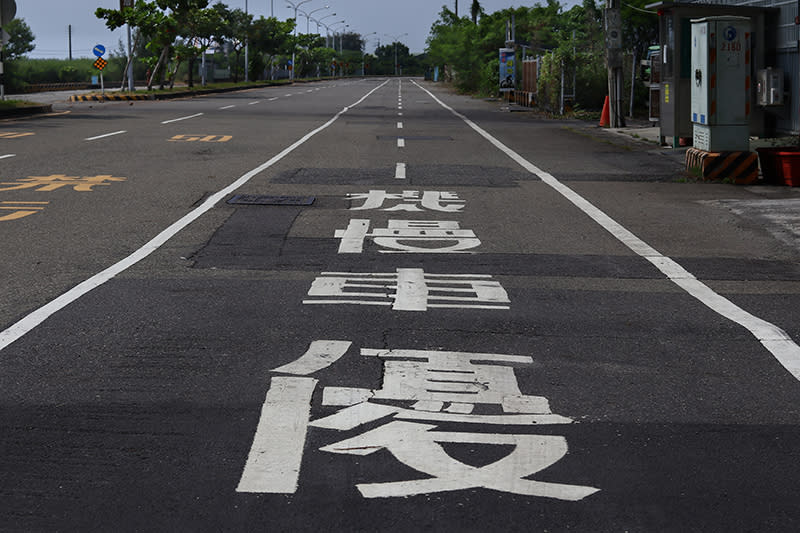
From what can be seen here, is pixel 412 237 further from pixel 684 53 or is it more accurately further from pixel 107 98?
pixel 107 98

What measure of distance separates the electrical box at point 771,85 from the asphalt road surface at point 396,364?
257 inches

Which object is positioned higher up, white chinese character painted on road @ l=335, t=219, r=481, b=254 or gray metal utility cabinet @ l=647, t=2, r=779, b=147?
gray metal utility cabinet @ l=647, t=2, r=779, b=147

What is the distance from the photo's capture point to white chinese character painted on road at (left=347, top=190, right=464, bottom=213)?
10.9 metres

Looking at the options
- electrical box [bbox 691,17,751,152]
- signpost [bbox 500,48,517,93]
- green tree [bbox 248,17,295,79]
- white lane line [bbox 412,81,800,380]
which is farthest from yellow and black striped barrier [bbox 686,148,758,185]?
green tree [bbox 248,17,295,79]

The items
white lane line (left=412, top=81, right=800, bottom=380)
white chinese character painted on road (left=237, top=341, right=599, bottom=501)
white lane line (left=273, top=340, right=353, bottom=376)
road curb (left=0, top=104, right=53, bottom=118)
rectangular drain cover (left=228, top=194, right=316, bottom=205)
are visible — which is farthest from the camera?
road curb (left=0, top=104, right=53, bottom=118)

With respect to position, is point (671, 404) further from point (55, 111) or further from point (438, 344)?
point (55, 111)

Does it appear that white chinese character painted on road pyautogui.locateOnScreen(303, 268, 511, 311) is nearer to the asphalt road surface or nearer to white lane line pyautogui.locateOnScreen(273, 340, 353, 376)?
the asphalt road surface

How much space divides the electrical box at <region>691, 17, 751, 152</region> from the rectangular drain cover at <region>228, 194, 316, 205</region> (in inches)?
225

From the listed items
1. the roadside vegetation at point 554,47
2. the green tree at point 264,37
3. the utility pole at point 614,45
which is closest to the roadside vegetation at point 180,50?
the green tree at point 264,37

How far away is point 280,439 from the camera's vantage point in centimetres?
410

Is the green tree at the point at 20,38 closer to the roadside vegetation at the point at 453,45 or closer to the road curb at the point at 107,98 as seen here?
the roadside vegetation at the point at 453,45

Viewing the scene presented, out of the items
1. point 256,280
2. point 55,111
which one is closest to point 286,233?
point 256,280

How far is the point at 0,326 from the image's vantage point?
5848 millimetres

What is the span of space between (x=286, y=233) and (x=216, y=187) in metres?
3.48
